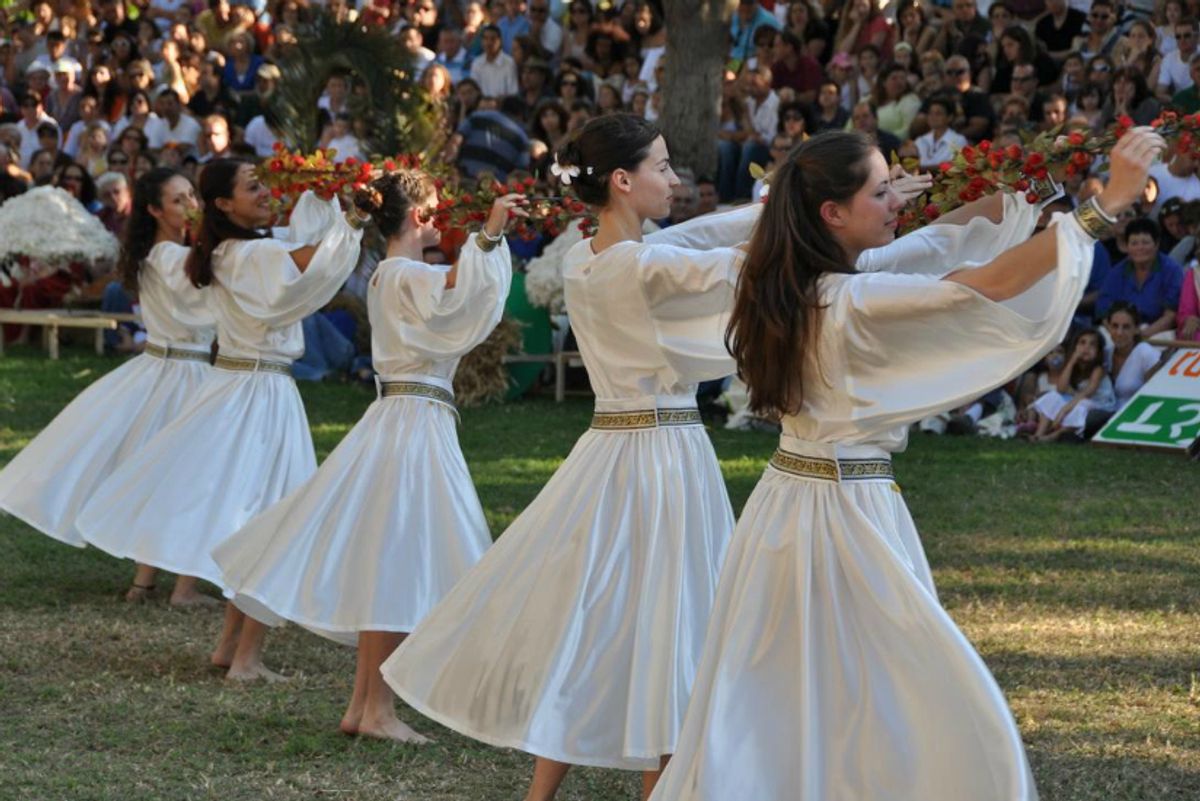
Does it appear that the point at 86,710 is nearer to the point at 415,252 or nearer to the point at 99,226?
the point at 415,252

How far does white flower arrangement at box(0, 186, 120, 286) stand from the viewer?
16938mm

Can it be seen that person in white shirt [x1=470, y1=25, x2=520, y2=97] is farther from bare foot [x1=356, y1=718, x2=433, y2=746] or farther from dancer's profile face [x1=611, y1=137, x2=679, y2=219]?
dancer's profile face [x1=611, y1=137, x2=679, y2=219]

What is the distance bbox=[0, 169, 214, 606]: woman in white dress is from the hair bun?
6.05 ft

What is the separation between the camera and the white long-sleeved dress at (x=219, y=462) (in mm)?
7805

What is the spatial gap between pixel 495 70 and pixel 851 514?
50.3ft

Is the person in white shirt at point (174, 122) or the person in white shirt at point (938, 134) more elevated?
the person in white shirt at point (938, 134)

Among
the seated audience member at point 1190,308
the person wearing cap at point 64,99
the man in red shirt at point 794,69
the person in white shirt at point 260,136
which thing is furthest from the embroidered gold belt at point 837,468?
the person wearing cap at point 64,99

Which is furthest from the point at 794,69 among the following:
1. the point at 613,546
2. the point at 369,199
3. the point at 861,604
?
the point at 861,604

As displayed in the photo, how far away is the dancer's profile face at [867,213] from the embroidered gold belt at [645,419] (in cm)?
114

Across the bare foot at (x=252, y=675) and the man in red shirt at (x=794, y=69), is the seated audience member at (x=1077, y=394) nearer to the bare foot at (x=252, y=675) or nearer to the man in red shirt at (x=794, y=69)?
the man in red shirt at (x=794, y=69)

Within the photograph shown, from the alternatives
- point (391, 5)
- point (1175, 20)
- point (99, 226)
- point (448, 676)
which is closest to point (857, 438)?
point (448, 676)

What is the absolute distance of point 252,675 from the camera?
280 inches

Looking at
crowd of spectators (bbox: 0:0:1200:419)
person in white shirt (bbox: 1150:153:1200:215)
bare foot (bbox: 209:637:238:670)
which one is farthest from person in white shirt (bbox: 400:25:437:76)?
bare foot (bbox: 209:637:238:670)

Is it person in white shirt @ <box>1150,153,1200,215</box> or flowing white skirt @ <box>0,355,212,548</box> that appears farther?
person in white shirt @ <box>1150,153,1200,215</box>
